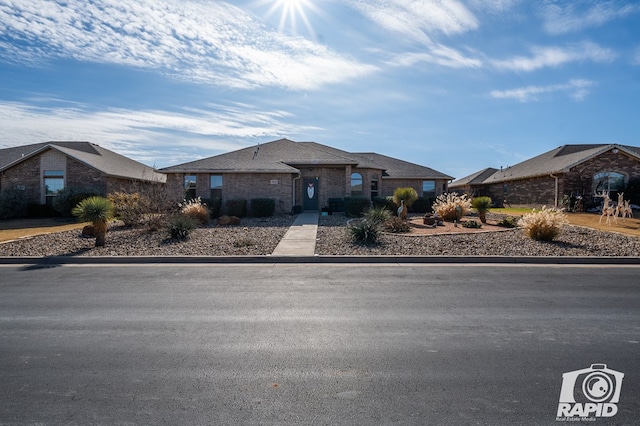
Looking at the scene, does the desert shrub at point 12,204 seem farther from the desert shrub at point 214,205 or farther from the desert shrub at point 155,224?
the desert shrub at point 155,224

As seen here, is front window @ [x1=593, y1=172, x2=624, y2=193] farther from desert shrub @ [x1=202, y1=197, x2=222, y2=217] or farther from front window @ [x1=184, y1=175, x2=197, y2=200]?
front window @ [x1=184, y1=175, x2=197, y2=200]

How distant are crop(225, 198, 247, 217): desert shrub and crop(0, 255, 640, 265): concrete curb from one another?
32.7 ft

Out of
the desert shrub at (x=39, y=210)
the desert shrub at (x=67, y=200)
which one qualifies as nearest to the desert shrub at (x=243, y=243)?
the desert shrub at (x=67, y=200)

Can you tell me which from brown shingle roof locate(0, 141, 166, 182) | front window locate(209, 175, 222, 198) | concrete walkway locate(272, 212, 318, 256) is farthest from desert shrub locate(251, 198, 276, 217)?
brown shingle roof locate(0, 141, 166, 182)

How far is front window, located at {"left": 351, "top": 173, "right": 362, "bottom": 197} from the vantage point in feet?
84.6

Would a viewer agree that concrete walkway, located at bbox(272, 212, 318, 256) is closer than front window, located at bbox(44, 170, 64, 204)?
Yes

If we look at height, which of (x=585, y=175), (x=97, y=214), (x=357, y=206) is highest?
(x=585, y=175)

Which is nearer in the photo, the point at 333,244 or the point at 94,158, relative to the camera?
the point at 333,244

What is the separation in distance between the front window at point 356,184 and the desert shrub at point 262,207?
22.0ft

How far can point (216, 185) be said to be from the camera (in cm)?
2312

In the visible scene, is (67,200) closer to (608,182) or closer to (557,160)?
(557,160)

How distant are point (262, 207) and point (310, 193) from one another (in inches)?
179

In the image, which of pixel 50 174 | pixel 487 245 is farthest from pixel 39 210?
pixel 487 245

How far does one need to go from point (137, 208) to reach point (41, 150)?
46.0 feet
